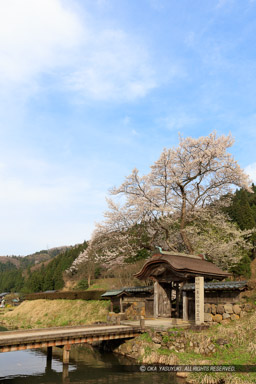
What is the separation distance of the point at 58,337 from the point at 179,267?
712 cm

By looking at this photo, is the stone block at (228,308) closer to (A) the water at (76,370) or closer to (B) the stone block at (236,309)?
(B) the stone block at (236,309)

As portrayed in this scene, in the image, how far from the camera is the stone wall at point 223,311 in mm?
16078

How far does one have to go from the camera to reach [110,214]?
24156 millimetres

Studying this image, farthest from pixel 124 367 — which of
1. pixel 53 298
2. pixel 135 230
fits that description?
pixel 53 298

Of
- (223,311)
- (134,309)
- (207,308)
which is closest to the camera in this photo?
(223,311)

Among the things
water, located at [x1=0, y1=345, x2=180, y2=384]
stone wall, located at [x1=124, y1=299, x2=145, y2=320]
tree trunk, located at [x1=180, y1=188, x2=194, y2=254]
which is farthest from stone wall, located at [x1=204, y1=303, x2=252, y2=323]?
stone wall, located at [x1=124, y1=299, x2=145, y2=320]

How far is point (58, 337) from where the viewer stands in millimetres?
14773

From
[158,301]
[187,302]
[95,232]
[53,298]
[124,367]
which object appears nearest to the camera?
[124,367]

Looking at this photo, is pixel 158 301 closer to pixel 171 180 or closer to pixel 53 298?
pixel 171 180

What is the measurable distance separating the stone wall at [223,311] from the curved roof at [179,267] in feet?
6.25

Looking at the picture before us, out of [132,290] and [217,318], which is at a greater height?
[132,290]

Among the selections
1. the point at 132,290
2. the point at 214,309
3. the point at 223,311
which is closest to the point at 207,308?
the point at 214,309

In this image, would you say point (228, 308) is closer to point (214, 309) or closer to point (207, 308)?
point (214, 309)

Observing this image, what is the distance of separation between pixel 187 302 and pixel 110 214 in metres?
8.78
